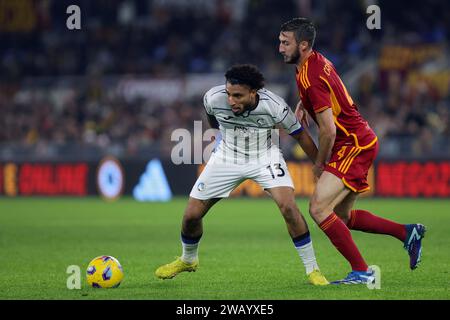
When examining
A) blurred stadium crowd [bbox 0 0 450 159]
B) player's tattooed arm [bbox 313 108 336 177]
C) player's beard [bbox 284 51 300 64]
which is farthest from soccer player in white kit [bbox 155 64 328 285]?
blurred stadium crowd [bbox 0 0 450 159]

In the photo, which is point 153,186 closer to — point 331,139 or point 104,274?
point 104,274

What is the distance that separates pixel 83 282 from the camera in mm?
8852

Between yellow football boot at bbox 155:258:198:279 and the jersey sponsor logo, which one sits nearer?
yellow football boot at bbox 155:258:198:279

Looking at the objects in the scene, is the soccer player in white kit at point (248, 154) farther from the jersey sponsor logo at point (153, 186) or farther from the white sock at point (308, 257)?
the jersey sponsor logo at point (153, 186)

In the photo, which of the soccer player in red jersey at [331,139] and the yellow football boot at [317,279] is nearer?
the soccer player in red jersey at [331,139]

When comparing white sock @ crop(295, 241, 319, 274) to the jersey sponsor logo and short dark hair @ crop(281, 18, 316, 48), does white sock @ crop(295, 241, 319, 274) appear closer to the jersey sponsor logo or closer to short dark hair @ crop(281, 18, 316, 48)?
short dark hair @ crop(281, 18, 316, 48)

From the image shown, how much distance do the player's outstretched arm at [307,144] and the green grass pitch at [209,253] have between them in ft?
3.88

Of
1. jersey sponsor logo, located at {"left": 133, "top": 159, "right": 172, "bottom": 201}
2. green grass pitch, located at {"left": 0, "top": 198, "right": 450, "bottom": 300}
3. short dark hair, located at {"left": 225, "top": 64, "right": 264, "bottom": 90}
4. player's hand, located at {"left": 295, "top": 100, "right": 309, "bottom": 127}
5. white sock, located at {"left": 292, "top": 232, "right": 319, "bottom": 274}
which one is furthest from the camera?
jersey sponsor logo, located at {"left": 133, "top": 159, "right": 172, "bottom": 201}

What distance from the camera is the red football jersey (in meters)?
8.28

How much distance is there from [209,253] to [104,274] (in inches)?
137

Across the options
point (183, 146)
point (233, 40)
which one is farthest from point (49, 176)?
point (233, 40)

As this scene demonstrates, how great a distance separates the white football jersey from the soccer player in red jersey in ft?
0.78

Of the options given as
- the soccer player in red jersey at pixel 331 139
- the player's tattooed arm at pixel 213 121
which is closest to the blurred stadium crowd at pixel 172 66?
the player's tattooed arm at pixel 213 121

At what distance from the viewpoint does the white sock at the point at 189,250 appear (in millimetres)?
9023
